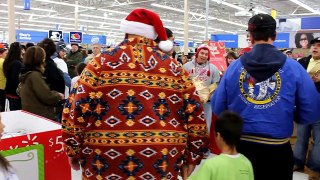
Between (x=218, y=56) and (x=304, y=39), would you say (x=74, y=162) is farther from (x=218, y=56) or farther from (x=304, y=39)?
(x=304, y=39)

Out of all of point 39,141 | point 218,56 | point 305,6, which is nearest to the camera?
point 39,141

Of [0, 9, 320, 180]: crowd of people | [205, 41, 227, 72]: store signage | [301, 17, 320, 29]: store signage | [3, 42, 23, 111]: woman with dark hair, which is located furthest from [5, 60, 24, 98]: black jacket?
[301, 17, 320, 29]: store signage

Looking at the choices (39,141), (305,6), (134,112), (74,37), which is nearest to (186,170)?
(134,112)

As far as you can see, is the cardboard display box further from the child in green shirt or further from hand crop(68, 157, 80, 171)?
the child in green shirt

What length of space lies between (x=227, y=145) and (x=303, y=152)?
106 inches

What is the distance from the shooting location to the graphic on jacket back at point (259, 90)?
6.33ft

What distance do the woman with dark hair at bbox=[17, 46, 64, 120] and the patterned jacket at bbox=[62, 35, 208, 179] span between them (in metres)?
1.82

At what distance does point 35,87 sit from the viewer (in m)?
3.52

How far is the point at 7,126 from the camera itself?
3.11 metres

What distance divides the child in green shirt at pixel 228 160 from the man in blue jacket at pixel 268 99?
11cm

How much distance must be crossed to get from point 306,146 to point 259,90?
2.55 meters

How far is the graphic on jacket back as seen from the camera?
1.93 m

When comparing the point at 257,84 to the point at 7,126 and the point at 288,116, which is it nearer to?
the point at 288,116

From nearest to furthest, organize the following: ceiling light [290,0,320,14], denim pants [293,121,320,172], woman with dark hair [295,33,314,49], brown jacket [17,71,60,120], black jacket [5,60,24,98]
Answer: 1. brown jacket [17,71,60,120]
2. denim pants [293,121,320,172]
3. black jacket [5,60,24,98]
4. woman with dark hair [295,33,314,49]
5. ceiling light [290,0,320,14]
